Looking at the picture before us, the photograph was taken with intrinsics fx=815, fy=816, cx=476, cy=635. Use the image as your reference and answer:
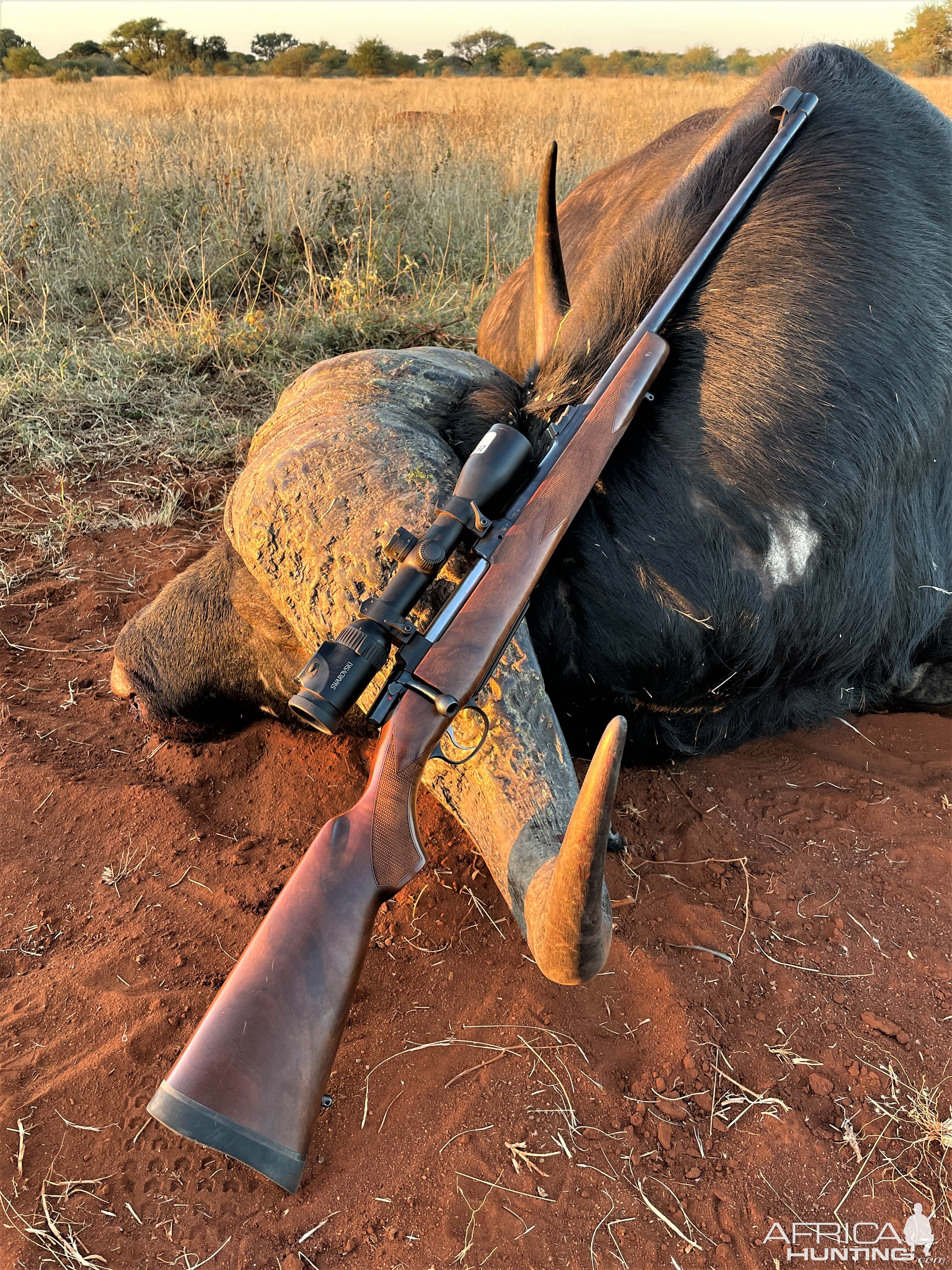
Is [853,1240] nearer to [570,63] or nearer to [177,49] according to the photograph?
[177,49]

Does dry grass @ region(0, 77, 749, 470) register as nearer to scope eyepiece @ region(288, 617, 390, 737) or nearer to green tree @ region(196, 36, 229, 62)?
scope eyepiece @ region(288, 617, 390, 737)

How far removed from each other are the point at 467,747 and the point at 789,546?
115 cm

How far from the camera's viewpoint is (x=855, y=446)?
7.80ft

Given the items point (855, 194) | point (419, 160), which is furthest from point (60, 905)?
point (419, 160)

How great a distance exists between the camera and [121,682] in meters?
3.11

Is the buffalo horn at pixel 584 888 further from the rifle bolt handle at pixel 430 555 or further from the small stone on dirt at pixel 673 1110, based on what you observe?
the small stone on dirt at pixel 673 1110

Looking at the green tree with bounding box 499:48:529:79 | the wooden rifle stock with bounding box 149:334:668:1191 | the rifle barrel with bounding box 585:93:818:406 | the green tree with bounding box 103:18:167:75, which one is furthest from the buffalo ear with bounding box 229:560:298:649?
the green tree with bounding box 499:48:529:79

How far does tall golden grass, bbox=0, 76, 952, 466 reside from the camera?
5.52 meters

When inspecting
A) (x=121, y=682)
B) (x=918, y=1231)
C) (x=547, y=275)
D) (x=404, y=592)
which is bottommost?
(x=918, y=1231)

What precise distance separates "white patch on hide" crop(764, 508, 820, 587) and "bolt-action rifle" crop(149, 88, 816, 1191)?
52cm

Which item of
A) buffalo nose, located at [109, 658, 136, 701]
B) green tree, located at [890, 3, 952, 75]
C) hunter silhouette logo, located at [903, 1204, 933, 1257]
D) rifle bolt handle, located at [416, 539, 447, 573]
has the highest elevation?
green tree, located at [890, 3, 952, 75]

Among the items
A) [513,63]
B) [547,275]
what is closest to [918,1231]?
[547,275]

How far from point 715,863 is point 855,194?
223cm

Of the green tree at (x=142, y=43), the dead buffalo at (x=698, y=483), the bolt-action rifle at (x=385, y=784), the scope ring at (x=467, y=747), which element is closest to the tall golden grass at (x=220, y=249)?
the dead buffalo at (x=698, y=483)
